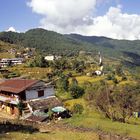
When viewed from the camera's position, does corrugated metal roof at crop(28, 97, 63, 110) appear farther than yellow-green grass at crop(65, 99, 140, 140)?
Yes

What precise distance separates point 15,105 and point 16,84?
5.72 metres

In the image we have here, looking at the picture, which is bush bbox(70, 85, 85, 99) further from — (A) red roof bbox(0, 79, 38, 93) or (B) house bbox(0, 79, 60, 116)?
(A) red roof bbox(0, 79, 38, 93)

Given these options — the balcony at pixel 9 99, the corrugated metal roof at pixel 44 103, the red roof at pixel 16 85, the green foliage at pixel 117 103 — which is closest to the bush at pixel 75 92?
the corrugated metal roof at pixel 44 103

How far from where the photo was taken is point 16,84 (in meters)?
58.0

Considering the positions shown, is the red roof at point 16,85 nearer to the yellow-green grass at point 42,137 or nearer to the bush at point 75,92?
the bush at point 75,92

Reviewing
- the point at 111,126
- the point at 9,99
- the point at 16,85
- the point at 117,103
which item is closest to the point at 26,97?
the point at 9,99

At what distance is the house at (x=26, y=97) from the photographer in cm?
5225

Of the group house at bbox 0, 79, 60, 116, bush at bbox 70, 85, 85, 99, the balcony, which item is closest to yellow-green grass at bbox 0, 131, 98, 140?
house at bbox 0, 79, 60, 116

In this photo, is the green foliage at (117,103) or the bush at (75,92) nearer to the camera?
the green foliage at (117,103)

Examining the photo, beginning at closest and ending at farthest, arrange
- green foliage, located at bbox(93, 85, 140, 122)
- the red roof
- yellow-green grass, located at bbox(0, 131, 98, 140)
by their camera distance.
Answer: yellow-green grass, located at bbox(0, 131, 98, 140), green foliage, located at bbox(93, 85, 140, 122), the red roof

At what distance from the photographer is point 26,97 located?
54.2 meters

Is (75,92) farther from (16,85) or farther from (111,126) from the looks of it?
(111,126)

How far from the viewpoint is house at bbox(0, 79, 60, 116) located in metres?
52.2

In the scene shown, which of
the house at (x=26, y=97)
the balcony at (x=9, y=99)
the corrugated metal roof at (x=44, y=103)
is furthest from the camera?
the balcony at (x=9, y=99)
